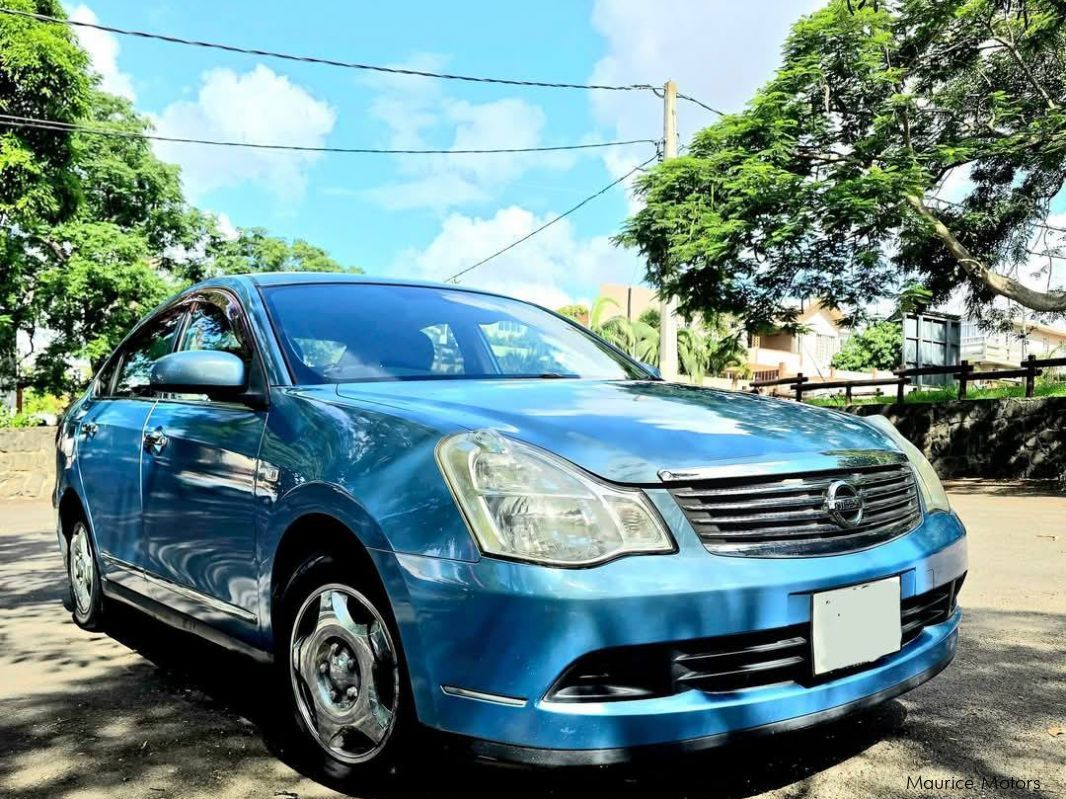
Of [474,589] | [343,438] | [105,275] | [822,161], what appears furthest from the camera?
[105,275]

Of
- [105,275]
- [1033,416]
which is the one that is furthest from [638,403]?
[105,275]

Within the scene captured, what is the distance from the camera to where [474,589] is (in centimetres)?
202

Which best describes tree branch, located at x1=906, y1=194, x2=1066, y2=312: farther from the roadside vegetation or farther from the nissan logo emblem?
the nissan logo emblem

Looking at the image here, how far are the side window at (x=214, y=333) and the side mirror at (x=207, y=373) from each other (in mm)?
96

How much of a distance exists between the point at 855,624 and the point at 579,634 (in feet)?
2.43

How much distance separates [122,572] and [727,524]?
2691 mm

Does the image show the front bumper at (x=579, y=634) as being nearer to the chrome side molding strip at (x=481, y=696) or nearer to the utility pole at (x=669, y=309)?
the chrome side molding strip at (x=481, y=696)

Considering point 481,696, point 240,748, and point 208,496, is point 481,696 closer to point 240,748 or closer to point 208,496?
point 240,748

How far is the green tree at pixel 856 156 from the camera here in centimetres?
1329

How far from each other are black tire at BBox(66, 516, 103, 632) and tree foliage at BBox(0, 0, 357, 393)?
12.0m

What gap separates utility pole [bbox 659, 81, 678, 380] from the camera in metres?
15.2

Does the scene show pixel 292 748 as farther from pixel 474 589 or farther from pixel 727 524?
pixel 727 524

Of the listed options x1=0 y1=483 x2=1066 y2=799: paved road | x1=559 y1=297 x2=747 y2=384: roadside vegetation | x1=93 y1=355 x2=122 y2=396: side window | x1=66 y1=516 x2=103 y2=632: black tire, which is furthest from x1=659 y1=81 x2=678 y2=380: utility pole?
x1=66 y1=516 x2=103 y2=632: black tire

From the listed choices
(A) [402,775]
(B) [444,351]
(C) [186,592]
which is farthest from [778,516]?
(C) [186,592]
